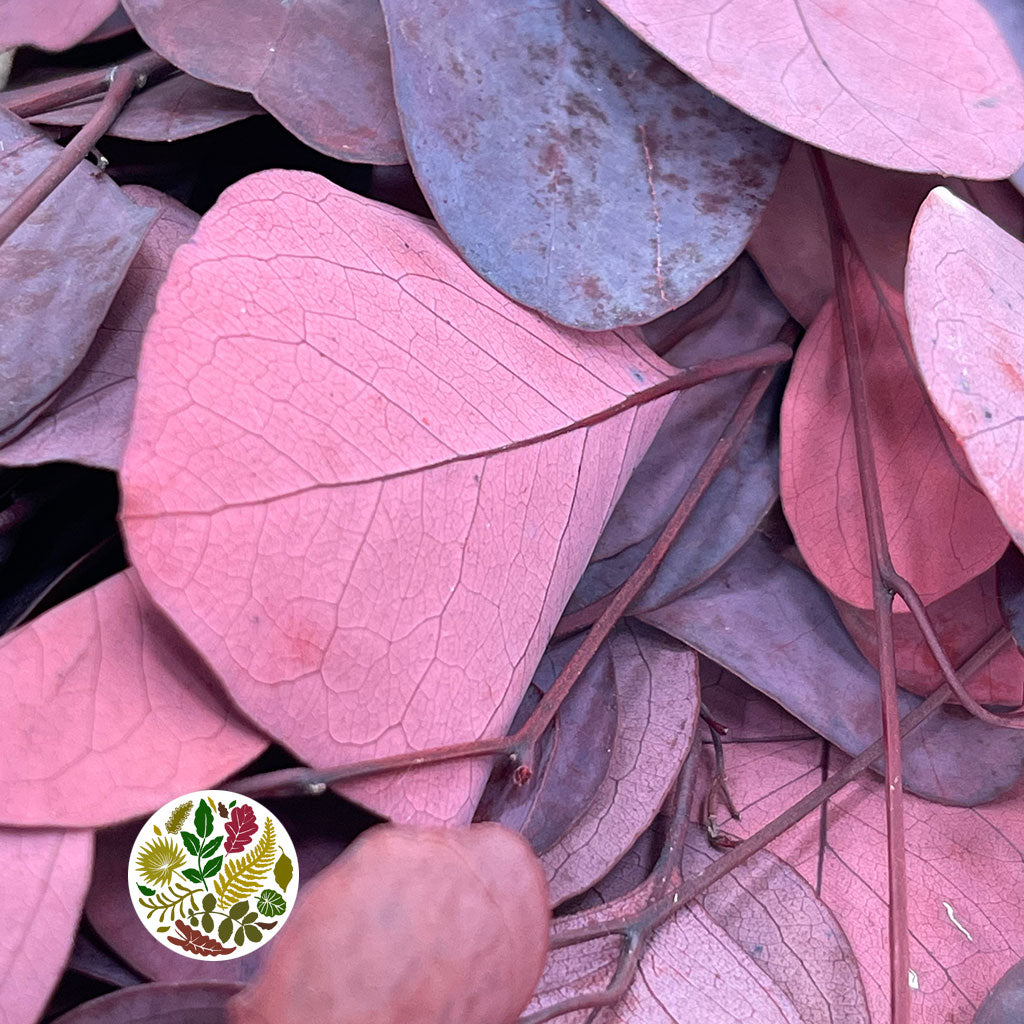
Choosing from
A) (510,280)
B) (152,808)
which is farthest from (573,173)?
(152,808)

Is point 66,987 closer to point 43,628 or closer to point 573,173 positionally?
point 43,628

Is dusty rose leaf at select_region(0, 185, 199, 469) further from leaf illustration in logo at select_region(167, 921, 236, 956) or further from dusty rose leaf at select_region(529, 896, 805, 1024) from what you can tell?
dusty rose leaf at select_region(529, 896, 805, 1024)

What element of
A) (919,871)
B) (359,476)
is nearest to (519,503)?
(359,476)

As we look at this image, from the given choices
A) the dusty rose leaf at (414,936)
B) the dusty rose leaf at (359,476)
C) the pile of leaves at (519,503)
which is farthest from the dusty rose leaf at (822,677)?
the dusty rose leaf at (414,936)

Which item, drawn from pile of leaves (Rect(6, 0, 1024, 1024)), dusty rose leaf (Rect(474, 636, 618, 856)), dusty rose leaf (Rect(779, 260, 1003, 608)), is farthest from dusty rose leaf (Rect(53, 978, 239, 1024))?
dusty rose leaf (Rect(779, 260, 1003, 608))

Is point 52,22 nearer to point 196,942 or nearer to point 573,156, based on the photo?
point 573,156

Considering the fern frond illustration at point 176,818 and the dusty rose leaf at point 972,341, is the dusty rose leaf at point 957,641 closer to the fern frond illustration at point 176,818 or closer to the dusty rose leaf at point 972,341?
the dusty rose leaf at point 972,341
